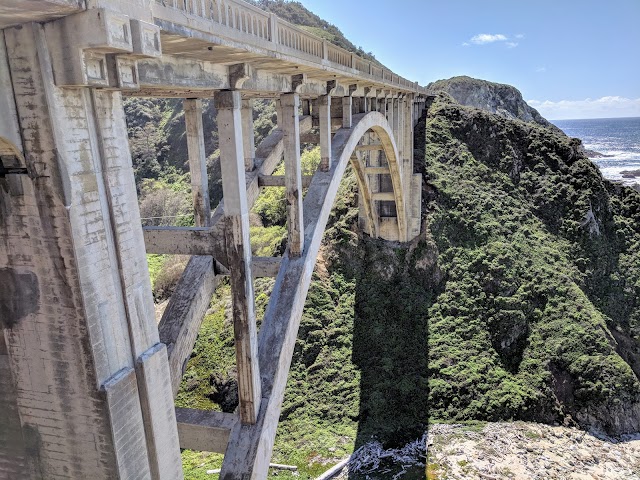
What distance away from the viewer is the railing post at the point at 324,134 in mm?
10711

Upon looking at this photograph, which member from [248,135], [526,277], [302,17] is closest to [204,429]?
[248,135]

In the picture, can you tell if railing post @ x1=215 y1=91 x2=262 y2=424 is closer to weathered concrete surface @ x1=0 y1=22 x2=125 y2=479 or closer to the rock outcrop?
weathered concrete surface @ x1=0 y1=22 x2=125 y2=479

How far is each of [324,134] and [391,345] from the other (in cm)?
1268

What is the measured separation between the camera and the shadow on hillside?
696 inches

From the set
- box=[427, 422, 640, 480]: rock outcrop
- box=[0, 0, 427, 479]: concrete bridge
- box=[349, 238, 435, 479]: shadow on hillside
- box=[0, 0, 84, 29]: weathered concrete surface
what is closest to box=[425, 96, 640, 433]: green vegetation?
box=[349, 238, 435, 479]: shadow on hillside

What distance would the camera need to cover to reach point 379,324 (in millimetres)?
21844

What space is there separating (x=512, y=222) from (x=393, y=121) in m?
10.3

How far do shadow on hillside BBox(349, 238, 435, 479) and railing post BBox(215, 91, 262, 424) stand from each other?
34.9 ft

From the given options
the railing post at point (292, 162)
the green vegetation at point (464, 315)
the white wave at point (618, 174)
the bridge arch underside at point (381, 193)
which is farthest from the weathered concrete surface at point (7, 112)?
the white wave at point (618, 174)

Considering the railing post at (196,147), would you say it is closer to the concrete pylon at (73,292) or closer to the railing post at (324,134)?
the railing post at (324,134)

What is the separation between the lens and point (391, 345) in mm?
20906

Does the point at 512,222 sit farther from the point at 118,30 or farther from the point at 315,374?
the point at 118,30

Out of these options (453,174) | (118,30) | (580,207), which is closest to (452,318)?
(453,174)

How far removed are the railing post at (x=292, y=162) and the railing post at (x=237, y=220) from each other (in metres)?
2.18
